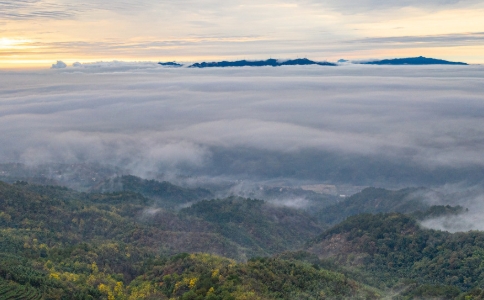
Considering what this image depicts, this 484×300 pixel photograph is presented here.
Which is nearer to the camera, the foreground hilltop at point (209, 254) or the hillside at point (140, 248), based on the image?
the hillside at point (140, 248)

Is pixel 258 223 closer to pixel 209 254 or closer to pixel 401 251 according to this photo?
pixel 401 251

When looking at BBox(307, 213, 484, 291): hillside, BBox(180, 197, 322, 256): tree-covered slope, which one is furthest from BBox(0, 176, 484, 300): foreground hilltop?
BBox(180, 197, 322, 256): tree-covered slope

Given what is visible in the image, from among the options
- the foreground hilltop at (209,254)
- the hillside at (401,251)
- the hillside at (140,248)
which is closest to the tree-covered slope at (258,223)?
the hillside at (140,248)

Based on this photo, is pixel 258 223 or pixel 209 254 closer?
pixel 209 254

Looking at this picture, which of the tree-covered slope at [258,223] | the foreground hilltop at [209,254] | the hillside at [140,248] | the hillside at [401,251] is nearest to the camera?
the hillside at [140,248]

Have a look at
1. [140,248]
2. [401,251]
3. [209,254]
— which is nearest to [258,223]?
[140,248]

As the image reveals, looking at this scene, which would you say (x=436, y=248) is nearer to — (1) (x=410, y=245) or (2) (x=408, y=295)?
(1) (x=410, y=245)

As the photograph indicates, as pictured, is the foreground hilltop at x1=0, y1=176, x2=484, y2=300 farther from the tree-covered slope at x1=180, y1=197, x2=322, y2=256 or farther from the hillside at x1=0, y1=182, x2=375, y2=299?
the tree-covered slope at x1=180, y1=197, x2=322, y2=256

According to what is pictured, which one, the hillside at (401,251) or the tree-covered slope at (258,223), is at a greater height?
the hillside at (401,251)

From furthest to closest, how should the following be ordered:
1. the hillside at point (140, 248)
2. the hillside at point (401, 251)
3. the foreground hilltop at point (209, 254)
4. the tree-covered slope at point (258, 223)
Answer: the tree-covered slope at point (258, 223)
the hillside at point (401, 251)
the foreground hilltop at point (209, 254)
the hillside at point (140, 248)

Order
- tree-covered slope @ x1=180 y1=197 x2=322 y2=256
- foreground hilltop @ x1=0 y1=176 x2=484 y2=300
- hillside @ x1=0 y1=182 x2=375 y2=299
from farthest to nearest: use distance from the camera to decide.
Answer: tree-covered slope @ x1=180 y1=197 x2=322 y2=256 < foreground hilltop @ x1=0 y1=176 x2=484 y2=300 < hillside @ x1=0 y1=182 x2=375 y2=299

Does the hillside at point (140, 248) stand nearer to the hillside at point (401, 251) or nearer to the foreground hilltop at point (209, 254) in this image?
the foreground hilltop at point (209, 254)
